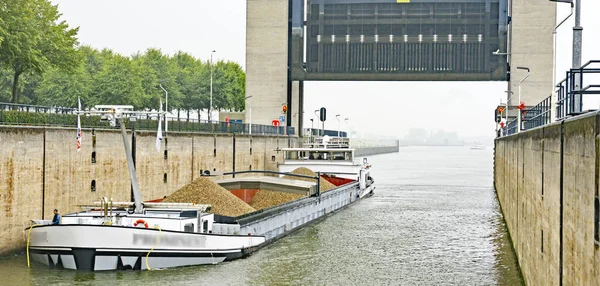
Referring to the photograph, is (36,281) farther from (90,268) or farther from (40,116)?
(40,116)

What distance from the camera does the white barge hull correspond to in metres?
23.3

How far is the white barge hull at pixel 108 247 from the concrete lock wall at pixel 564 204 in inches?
402

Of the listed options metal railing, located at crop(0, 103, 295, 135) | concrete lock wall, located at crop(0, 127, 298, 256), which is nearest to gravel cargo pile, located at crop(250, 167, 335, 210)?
concrete lock wall, located at crop(0, 127, 298, 256)

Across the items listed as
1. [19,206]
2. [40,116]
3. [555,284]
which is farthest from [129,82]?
[555,284]

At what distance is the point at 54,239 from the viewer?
23.5 m

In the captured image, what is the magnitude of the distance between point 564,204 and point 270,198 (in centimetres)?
2511

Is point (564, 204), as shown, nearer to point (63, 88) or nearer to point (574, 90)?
point (574, 90)

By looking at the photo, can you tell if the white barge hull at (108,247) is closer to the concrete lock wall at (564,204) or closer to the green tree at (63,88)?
the concrete lock wall at (564,204)

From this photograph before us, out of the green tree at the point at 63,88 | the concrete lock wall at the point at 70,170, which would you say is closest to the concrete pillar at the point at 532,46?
the concrete lock wall at the point at 70,170

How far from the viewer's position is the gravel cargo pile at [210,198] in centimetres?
2889

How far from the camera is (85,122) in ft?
120

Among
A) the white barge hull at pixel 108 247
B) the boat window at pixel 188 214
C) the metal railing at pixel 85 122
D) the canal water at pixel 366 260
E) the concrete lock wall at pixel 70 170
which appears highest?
the metal railing at pixel 85 122

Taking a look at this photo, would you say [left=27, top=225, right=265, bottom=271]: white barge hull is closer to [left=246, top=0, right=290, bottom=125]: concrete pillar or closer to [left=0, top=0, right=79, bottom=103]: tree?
[left=0, top=0, right=79, bottom=103]: tree

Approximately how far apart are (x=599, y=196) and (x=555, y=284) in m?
4.36
